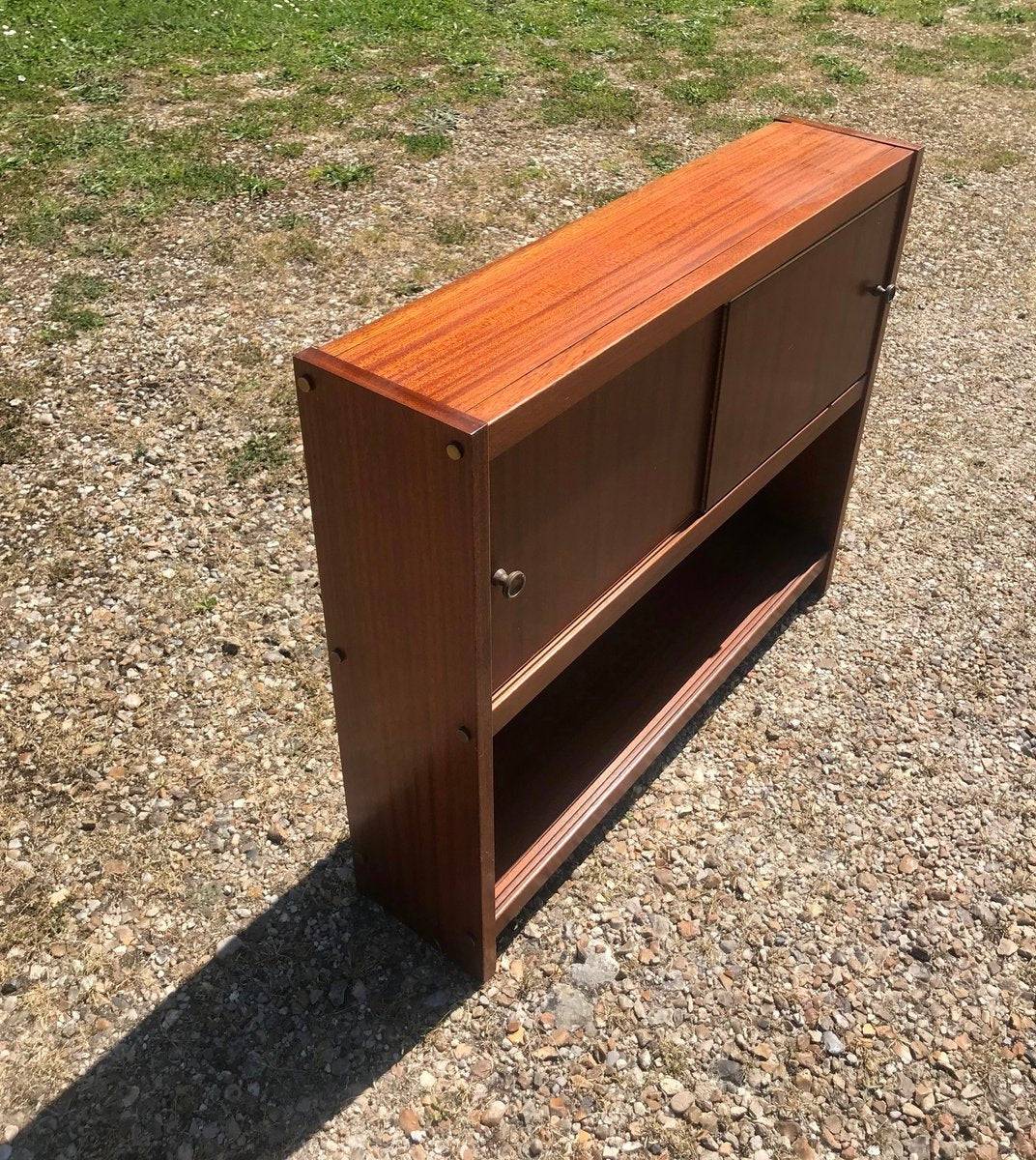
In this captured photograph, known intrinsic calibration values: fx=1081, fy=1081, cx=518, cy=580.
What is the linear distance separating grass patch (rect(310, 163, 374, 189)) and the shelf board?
429 cm

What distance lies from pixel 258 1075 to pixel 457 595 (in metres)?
1.30

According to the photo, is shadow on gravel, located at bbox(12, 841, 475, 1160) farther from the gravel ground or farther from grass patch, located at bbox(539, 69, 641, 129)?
grass patch, located at bbox(539, 69, 641, 129)

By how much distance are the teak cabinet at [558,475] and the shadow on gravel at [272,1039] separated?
140mm

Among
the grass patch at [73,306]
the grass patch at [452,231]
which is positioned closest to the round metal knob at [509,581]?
the grass patch at [73,306]

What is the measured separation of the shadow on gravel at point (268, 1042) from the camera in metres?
2.35

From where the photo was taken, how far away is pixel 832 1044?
2541 mm

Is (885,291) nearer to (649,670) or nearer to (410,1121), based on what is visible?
(649,670)

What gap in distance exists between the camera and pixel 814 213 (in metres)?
2.56

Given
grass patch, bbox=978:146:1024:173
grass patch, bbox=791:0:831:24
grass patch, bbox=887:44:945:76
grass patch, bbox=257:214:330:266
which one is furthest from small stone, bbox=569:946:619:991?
grass patch, bbox=791:0:831:24

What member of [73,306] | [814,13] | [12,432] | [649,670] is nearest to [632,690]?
[649,670]

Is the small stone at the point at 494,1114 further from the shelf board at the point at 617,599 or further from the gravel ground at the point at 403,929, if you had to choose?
the shelf board at the point at 617,599

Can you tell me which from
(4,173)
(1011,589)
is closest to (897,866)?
→ (1011,589)

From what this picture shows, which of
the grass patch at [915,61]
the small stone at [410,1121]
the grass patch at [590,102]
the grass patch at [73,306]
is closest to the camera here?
the small stone at [410,1121]

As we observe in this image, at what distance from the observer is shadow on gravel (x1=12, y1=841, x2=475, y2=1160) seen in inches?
92.4
